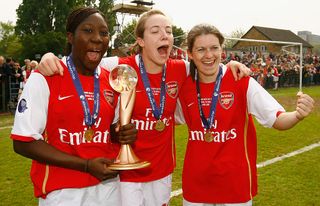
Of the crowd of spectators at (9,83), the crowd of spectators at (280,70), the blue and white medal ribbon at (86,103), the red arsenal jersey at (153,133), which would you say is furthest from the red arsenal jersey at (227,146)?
the crowd of spectators at (280,70)

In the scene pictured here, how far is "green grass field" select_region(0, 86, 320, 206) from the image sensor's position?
4887 millimetres

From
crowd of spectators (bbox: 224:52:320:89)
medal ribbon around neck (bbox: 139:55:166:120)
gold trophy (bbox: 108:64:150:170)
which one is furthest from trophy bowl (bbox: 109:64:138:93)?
crowd of spectators (bbox: 224:52:320:89)

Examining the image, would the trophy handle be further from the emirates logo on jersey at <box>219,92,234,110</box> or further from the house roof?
the house roof

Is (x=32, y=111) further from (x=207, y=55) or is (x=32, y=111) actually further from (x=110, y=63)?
(x=207, y=55)

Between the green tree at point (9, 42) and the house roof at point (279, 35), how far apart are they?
126 feet

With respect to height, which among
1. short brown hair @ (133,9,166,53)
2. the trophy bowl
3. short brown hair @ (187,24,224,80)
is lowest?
the trophy bowl

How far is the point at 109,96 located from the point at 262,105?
44.6 inches

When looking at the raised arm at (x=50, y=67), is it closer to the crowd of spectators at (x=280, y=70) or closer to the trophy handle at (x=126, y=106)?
the trophy handle at (x=126, y=106)

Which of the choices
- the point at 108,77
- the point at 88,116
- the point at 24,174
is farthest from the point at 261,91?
the point at 24,174

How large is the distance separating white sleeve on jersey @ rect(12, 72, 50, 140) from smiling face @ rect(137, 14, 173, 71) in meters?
1.15

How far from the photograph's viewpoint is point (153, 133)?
3.05m

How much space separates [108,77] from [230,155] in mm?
1095

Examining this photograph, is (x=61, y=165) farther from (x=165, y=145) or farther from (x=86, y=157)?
(x=165, y=145)

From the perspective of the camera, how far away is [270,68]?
24203 mm
